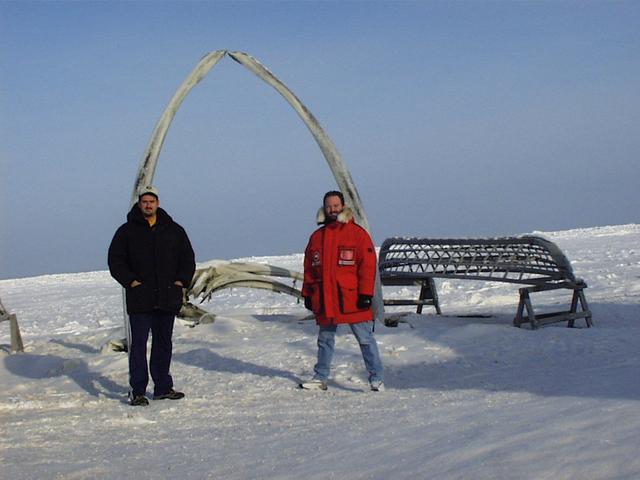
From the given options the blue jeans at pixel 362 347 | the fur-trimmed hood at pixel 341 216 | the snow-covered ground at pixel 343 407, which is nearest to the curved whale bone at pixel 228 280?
the snow-covered ground at pixel 343 407

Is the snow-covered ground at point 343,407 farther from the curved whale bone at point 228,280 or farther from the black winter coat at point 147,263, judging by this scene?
the black winter coat at point 147,263

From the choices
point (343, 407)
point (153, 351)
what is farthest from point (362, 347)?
point (153, 351)

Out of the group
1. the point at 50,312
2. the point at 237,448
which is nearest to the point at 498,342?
the point at 237,448

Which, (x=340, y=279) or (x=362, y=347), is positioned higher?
(x=340, y=279)

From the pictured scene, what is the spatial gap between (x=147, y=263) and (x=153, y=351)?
81 cm

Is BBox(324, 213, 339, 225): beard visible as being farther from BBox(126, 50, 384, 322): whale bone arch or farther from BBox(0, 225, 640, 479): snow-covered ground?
BBox(126, 50, 384, 322): whale bone arch

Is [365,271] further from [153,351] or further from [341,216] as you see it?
[153,351]

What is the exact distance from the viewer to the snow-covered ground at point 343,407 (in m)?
4.81

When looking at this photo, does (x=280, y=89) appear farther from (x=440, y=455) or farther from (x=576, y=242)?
(x=576, y=242)

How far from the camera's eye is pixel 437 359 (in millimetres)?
9516

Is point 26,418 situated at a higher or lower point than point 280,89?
lower

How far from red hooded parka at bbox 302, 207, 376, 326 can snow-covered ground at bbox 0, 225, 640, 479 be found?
72 centimetres

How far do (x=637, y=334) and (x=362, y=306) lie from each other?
168 inches

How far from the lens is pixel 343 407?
281 inches
